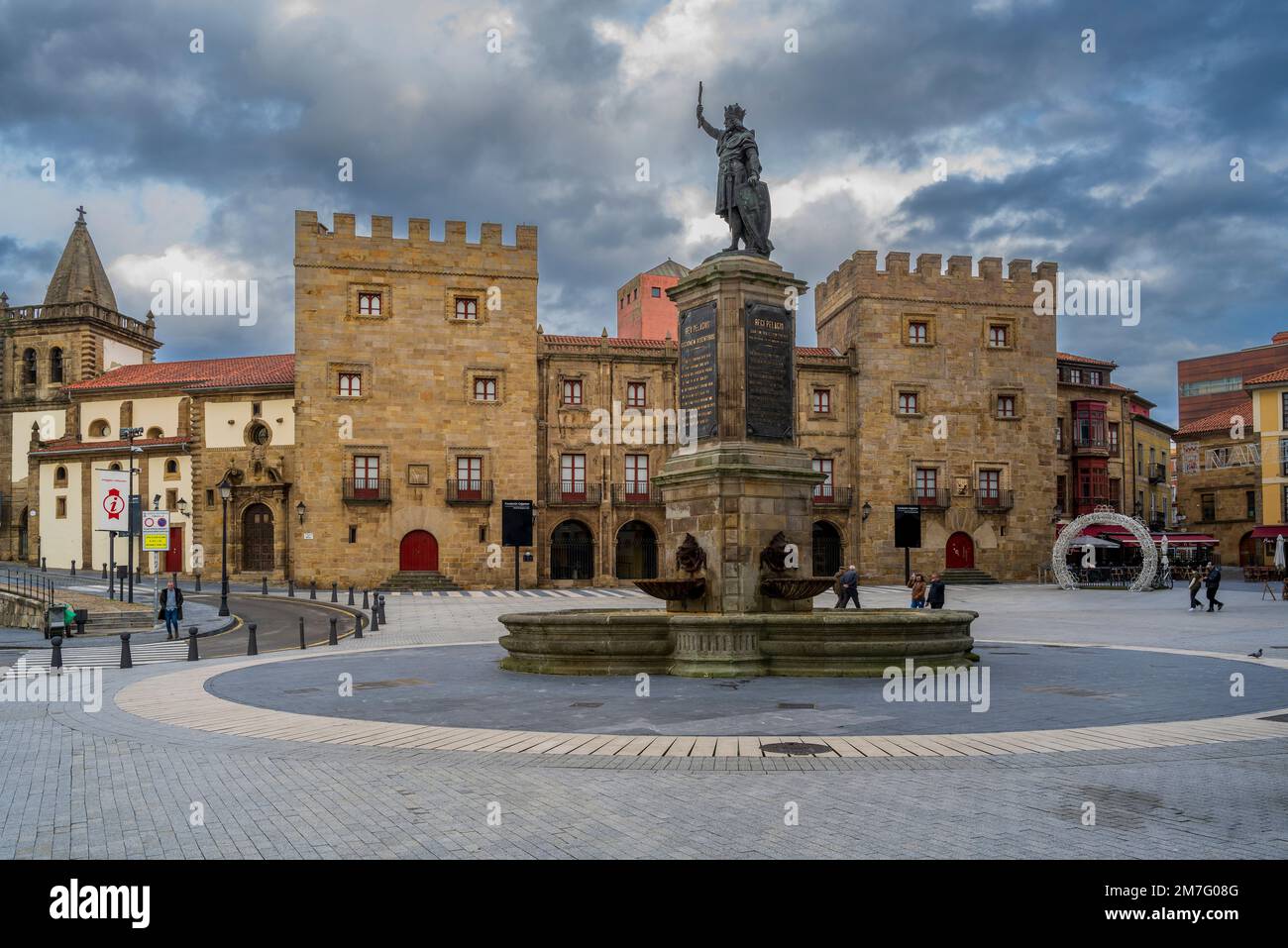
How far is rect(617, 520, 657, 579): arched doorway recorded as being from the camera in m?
51.6

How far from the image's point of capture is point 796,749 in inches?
374

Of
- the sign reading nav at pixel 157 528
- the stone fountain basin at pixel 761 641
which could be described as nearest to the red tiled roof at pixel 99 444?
the sign reading nav at pixel 157 528

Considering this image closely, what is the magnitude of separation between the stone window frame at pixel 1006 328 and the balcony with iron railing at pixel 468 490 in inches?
1030

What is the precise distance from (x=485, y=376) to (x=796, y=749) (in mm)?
40732

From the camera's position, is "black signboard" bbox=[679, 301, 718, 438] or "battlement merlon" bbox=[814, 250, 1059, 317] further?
"battlement merlon" bbox=[814, 250, 1059, 317]

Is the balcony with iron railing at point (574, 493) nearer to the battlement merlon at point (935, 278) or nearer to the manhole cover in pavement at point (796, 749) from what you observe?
the battlement merlon at point (935, 278)

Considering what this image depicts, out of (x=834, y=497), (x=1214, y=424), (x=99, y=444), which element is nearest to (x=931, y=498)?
(x=834, y=497)

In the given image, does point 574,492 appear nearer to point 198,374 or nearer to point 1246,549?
point 198,374

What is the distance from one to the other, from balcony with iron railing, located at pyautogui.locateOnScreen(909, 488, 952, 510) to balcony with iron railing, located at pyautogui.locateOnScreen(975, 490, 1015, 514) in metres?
1.64

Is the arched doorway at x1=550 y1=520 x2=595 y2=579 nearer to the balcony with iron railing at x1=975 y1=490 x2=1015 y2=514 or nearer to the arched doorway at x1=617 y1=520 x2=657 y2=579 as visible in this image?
the arched doorway at x1=617 y1=520 x2=657 y2=579

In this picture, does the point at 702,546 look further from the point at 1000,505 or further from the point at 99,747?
the point at 1000,505

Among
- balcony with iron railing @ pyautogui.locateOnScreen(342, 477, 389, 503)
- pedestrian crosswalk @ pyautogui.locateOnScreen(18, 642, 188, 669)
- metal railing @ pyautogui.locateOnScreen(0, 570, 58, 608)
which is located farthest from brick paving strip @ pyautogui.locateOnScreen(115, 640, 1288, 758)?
balcony with iron railing @ pyautogui.locateOnScreen(342, 477, 389, 503)

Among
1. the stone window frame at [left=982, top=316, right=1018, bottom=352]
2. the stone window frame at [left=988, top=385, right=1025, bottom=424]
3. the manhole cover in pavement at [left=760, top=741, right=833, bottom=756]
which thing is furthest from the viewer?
the stone window frame at [left=982, top=316, right=1018, bottom=352]
